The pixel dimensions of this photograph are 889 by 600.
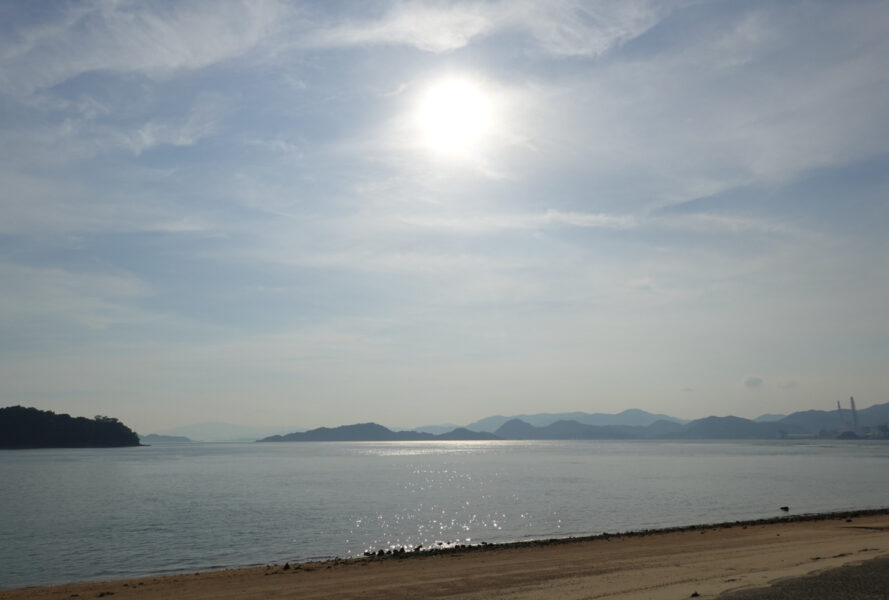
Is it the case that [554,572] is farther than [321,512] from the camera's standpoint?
No

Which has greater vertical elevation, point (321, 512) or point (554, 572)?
point (554, 572)

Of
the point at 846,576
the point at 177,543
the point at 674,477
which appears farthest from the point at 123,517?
the point at 674,477

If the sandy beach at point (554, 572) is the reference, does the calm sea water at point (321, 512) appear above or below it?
below

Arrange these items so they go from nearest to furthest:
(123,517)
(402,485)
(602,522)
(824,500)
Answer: (602,522)
(123,517)
(824,500)
(402,485)

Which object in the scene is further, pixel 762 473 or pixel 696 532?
pixel 762 473

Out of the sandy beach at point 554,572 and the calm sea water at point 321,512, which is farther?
the calm sea water at point 321,512

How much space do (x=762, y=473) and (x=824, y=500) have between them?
128ft

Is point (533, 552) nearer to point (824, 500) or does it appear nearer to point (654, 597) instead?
point (654, 597)

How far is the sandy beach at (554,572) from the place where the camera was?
19016mm

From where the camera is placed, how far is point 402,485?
8100 centimetres

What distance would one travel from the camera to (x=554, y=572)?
933 inches

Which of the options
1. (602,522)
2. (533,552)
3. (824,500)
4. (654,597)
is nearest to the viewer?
(654,597)

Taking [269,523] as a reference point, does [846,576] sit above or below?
above

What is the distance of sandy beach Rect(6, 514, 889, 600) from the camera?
19.0 m
